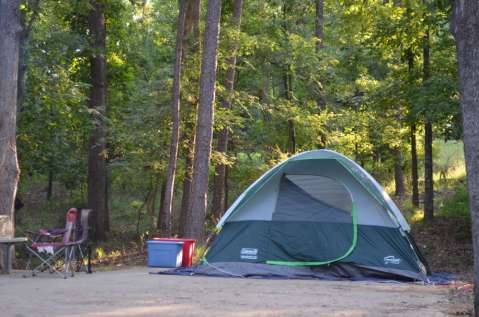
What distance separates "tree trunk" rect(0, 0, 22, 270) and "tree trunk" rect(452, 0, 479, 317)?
24.6 ft

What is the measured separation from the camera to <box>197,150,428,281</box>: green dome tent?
9078mm

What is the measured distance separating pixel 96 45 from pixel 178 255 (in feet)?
26.7

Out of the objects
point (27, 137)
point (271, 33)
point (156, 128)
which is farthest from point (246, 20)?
point (27, 137)

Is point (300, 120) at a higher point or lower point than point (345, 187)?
higher

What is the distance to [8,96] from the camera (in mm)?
10344

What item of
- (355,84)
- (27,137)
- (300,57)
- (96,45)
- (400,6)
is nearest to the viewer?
(400,6)

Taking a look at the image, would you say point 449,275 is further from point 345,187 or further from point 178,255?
point 178,255

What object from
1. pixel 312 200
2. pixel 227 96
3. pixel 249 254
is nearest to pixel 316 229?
pixel 312 200

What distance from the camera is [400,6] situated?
45.1ft

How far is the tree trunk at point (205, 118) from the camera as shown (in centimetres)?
1154

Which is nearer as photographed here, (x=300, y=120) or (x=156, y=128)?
(x=156, y=128)

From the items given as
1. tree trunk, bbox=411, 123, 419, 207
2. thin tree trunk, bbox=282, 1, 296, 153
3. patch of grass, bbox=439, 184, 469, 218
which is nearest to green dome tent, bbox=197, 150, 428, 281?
tree trunk, bbox=411, 123, 419, 207

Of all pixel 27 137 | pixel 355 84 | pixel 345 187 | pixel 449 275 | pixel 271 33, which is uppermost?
pixel 271 33

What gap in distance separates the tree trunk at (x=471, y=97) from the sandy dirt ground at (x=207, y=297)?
107 cm
